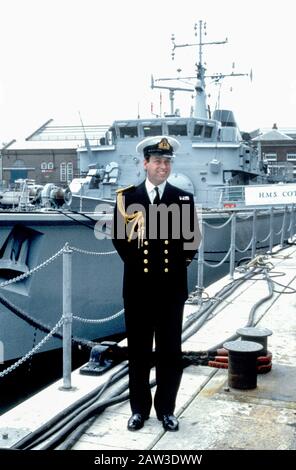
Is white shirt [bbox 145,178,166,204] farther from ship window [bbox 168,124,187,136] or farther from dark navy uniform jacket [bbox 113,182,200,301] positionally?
ship window [bbox 168,124,187,136]

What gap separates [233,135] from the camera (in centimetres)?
1427

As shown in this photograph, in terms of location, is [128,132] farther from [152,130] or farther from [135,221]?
[135,221]

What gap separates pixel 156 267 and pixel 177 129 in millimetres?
10595

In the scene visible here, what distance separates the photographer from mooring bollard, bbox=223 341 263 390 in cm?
351

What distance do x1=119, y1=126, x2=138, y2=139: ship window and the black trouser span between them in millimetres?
10631

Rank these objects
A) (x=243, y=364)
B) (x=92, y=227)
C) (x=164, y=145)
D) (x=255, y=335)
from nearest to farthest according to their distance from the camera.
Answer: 1. (x=164, y=145)
2. (x=243, y=364)
3. (x=255, y=335)
4. (x=92, y=227)

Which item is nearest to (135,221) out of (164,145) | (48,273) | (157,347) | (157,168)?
(157,168)

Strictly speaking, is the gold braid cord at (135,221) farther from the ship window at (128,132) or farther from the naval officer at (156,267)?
the ship window at (128,132)

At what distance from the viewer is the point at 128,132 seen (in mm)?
13250

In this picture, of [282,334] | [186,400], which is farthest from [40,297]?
[186,400]

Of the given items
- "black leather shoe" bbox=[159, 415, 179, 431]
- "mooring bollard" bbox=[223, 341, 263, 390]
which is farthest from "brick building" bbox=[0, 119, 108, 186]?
"black leather shoe" bbox=[159, 415, 179, 431]

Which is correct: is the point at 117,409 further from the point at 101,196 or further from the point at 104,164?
the point at 104,164

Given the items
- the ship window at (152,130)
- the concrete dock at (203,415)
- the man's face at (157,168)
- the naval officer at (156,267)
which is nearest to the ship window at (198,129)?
the ship window at (152,130)

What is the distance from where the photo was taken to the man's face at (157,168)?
2875mm
